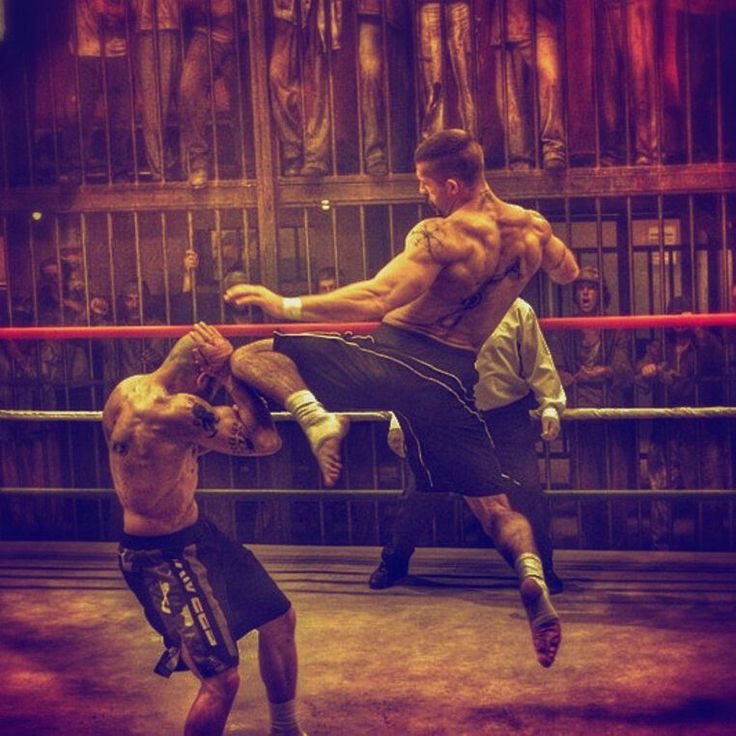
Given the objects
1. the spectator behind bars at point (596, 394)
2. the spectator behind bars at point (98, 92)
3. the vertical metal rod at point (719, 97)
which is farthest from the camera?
the spectator behind bars at point (98, 92)

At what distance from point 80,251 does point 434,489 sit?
464 centimetres

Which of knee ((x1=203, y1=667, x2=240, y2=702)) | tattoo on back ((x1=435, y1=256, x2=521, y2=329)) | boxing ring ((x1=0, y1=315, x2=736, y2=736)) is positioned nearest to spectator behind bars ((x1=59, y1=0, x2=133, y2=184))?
boxing ring ((x1=0, y1=315, x2=736, y2=736))

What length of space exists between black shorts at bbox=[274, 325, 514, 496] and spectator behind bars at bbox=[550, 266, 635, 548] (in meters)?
3.45

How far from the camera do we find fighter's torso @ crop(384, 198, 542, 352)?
15.0ft

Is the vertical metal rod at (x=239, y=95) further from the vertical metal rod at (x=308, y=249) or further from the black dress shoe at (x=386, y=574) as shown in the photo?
the black dress shoe at (x=386, y=574)

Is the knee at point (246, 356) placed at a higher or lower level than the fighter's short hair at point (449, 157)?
lower

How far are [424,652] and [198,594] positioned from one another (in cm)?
140

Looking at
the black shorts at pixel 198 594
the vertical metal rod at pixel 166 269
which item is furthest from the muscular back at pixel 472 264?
the vertical metal rod at pixel 166 269

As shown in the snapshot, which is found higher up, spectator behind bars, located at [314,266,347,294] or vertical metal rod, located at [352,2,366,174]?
vertical metal rod, located at [352,2,366,174]

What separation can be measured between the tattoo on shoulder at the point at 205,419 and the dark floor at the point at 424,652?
1124 mm

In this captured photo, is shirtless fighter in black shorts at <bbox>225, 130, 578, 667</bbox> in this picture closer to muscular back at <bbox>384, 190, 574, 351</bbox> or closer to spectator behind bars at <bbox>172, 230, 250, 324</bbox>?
muscular back at <bbox>384, 190, 574, 351</bbox>

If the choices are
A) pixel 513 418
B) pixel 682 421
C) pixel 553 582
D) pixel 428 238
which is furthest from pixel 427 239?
pixel 682 421

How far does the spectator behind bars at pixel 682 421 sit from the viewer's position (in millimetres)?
7984

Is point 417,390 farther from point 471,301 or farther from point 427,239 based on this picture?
point 427,239
